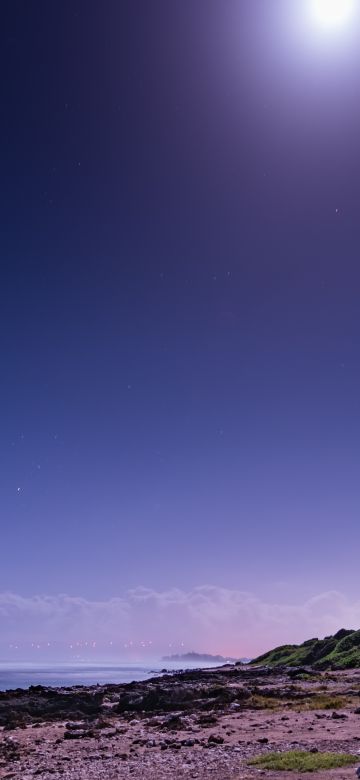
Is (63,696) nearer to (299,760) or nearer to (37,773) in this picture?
(37,773)

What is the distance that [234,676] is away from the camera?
70.9 metres

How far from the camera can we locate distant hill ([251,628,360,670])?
75806 mm

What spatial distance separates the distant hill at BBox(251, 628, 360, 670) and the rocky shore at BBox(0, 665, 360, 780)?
122 feet

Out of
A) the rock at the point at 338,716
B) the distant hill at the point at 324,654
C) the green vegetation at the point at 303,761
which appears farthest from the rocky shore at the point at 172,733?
the distant hill at the point at 324,654

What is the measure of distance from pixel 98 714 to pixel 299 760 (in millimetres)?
21183

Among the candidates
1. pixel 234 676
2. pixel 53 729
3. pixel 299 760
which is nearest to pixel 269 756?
pixel 299 760

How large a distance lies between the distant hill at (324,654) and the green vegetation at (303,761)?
59.1 m

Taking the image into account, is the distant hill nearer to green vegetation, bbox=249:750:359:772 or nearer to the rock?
the rock

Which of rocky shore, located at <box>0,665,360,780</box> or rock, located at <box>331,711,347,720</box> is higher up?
rock, located at <box>331,711,347,720</box>

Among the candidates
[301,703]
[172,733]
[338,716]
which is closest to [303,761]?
[172,733]

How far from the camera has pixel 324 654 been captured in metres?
88.9

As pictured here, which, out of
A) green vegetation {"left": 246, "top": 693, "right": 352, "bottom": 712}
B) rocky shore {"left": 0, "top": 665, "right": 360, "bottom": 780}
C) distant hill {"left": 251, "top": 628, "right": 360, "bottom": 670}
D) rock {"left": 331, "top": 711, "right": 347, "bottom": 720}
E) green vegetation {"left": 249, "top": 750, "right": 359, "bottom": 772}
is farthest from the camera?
distant hill {"left": 251, "top": 628, "right": 360, "bottom": 670}

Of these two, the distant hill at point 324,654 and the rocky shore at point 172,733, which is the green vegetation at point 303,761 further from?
the distant hill at point 324,654

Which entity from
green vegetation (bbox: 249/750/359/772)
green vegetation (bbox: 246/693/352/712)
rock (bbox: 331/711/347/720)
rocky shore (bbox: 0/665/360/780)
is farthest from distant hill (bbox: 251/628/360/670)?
green vegetation (bbox: 249/750/359/772)
